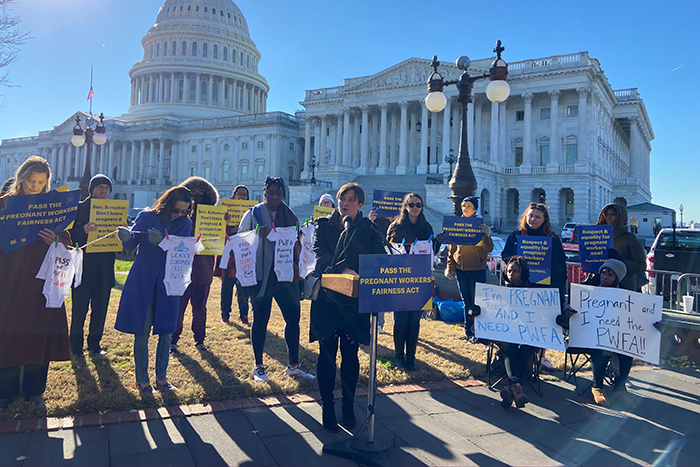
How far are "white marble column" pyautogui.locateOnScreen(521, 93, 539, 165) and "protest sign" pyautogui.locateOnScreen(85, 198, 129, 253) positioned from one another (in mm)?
48008

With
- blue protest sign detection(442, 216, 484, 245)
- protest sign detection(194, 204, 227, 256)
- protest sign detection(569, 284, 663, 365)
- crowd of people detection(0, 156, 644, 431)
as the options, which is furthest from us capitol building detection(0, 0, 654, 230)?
protest sign detection(569, 284, 663, 365)

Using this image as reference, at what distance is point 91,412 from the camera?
4.95 metres

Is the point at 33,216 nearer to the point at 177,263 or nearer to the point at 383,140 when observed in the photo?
the point at 177,263

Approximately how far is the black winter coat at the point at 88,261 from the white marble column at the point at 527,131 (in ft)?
158

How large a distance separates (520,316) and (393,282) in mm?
2432

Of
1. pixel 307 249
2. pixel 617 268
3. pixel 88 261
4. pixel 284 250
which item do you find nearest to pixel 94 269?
pixel 88 261

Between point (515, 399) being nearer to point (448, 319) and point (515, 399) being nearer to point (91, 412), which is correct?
point (91, 412)

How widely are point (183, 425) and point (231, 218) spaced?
3810 millimetres

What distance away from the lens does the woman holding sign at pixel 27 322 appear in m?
4.92

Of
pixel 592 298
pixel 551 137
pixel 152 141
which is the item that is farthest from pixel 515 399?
pixel 152 141

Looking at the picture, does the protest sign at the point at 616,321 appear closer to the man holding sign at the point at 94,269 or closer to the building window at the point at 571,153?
the man holding sign at the point at 94,269

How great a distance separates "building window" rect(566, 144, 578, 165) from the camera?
49.2 metres

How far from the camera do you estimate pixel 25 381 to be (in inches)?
198

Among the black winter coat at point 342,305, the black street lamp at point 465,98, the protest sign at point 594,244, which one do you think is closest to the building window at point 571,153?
the black street lamp at point 465,98
